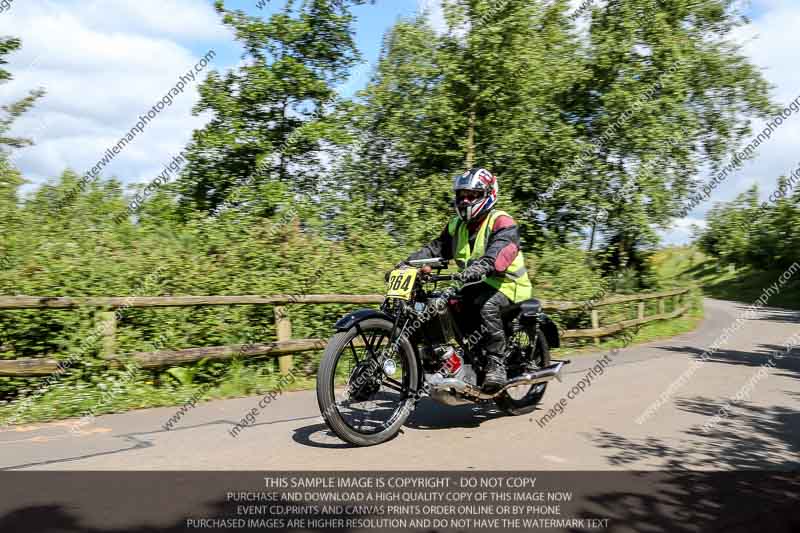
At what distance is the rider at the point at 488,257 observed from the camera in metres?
6.01

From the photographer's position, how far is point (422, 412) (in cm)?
683

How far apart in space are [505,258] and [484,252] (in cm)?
26

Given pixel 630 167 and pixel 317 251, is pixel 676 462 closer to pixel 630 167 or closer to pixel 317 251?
pixel 317 251

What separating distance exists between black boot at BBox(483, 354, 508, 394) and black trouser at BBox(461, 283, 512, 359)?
0.05 meters

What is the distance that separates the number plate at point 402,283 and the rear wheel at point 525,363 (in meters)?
1.69

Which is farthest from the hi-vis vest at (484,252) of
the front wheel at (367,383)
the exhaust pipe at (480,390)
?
the front wheel at (367,383)

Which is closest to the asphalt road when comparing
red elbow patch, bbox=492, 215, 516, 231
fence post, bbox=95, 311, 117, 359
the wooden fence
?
the wooden fence

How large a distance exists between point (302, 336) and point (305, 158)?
9.91 metres

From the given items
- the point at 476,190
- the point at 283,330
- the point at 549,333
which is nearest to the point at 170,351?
the point at 283,330

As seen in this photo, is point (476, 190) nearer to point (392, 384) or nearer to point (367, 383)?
point (392, 384)

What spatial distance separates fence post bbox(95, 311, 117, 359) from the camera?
707cm

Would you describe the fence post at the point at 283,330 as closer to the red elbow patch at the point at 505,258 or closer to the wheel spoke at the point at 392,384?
the wheel spoke at the point at 392,384

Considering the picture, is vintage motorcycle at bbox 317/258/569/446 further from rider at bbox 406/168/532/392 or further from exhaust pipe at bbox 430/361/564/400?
rider at bbox 406/168/532/392

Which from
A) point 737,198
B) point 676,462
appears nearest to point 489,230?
point 676,462
